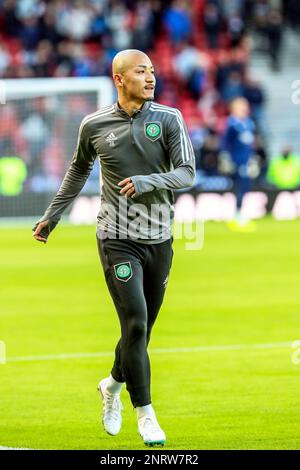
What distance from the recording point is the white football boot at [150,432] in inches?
296

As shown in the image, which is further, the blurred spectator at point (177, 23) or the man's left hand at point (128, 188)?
the blurred spectator at point (177, 23)

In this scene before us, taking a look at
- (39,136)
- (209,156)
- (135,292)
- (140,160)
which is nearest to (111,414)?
(135,292)

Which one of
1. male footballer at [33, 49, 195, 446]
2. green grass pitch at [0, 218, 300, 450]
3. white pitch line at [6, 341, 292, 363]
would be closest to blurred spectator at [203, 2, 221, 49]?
green grass pitch at [0, 218, 300, 450]

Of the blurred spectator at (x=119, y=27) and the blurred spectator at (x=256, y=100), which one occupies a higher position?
the blurred spectator at (x=119, y=27)

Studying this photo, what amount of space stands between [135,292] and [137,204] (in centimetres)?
55

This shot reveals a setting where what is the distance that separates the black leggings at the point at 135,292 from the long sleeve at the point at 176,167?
47cm

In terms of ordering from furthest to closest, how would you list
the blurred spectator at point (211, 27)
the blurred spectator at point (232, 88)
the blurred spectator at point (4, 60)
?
the blurred spectator at point (211, 27) → the blurred spectator at point (232, 88) → the blurred spectator at point (4, 60)

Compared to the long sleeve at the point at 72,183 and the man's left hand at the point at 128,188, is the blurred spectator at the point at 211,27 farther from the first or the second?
the man's left hand at the point at 128,188

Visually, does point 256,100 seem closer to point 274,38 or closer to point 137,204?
point 274,38

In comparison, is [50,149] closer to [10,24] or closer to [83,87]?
[83,87]

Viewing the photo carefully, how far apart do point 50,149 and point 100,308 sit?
11.6 m

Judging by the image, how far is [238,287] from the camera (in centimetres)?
1659

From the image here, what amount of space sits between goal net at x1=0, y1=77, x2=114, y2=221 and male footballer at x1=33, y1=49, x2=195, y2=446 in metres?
17.6

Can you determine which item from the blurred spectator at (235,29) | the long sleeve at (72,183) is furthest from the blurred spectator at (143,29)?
the long sleeve at (72,183)
